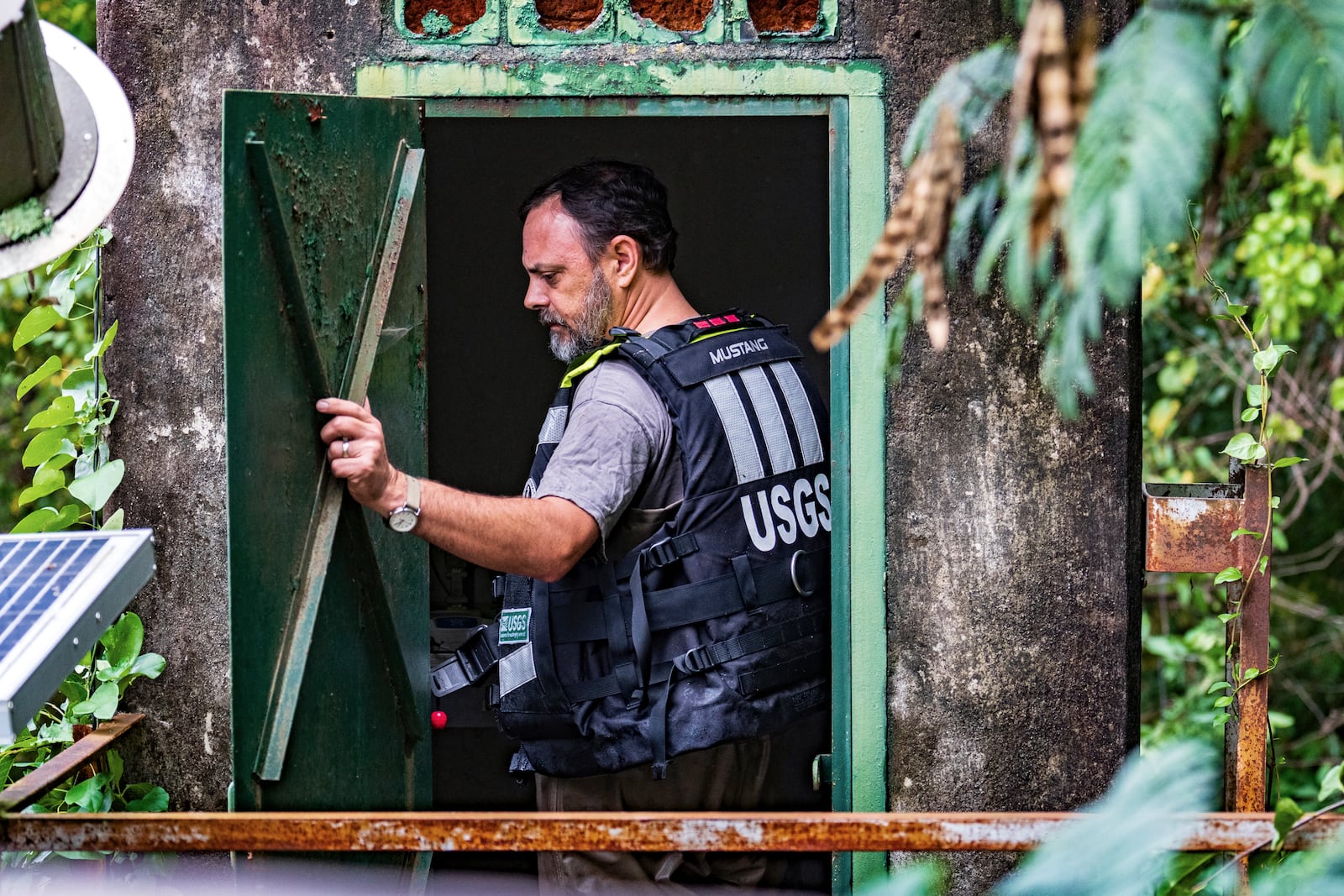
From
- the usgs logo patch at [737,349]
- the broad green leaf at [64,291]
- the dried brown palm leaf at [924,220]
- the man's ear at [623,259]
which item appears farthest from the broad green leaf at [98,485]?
the dried brown palm leaf at [924,220]

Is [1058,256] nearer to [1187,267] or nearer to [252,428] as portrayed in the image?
[252,428]

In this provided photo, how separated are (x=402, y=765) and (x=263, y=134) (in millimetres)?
1480

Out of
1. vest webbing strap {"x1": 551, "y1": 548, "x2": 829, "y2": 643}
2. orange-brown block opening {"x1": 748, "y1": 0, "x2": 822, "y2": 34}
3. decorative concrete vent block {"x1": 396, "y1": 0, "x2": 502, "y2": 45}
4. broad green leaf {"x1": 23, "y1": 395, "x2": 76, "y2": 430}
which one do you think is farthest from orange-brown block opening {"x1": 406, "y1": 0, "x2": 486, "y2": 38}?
vest webbing strap {"x1": 551, "y1": 548, "x2": 829, "y2": 643}

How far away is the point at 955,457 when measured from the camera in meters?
3.12

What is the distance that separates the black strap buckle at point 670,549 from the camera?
3035mm

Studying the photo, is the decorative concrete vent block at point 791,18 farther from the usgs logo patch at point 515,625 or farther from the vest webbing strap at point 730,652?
the usgs logo patch at point 515,625

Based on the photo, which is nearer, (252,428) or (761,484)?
(252,428)

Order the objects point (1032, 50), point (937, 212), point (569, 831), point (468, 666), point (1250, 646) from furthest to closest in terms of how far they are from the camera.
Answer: point (468, 666)
point (1250, 646)
point (569, 831)
point (937, 212)
point (1032, 50)

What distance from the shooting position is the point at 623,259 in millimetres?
3434

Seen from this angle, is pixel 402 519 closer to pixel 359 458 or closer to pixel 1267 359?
pixel 359 458

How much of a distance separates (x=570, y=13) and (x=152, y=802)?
2.11m

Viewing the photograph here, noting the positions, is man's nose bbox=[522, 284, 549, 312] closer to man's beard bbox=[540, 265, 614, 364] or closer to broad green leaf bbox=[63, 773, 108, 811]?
man's beard bbox=[540, 265, 614, 364]

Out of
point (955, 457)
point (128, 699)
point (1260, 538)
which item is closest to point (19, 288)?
point (128, 699)

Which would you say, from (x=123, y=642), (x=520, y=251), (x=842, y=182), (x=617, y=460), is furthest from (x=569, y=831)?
(x=520, y=251)
